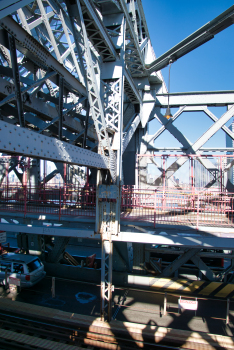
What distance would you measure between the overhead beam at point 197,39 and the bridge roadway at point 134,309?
34.0ft

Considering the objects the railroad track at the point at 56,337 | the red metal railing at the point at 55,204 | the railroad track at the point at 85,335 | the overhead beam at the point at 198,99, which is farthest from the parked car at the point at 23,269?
the overhead beam at the point at 198,99

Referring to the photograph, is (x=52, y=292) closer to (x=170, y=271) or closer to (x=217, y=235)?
(x=170, y=271)

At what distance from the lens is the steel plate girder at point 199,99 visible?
11.7 metres

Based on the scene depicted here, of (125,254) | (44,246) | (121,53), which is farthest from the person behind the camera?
(44,246)

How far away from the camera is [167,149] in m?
12.7

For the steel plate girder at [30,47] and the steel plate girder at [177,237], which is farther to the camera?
the steel plate girder at [177,237]

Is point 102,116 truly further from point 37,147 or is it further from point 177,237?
point 177,237

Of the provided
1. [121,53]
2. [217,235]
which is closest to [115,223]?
[217,235]

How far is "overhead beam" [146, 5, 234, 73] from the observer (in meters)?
8.45

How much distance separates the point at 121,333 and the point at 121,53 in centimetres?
849

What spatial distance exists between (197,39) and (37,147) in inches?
370

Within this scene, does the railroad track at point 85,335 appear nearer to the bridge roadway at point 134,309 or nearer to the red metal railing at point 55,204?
the bridge roadway at point 134,309

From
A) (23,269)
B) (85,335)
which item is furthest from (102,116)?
(23,269)

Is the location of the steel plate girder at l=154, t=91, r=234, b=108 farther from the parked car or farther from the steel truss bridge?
the parked car
